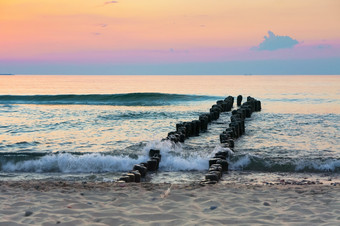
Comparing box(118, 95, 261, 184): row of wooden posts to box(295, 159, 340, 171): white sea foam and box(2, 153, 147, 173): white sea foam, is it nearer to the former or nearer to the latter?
box(2, 153, 147, 173): white sea foam

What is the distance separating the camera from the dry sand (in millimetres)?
5742

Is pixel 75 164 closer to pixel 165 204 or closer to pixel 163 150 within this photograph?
pixel 163 150

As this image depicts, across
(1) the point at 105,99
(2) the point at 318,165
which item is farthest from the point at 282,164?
(1) the point at 105,99

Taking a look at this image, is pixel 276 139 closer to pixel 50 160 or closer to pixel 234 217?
pixel 50 160

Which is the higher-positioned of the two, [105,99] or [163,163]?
[105,99]

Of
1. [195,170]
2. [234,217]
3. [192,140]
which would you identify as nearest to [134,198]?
[234,217]

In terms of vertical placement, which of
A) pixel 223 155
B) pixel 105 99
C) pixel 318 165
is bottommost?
pixel 318 165

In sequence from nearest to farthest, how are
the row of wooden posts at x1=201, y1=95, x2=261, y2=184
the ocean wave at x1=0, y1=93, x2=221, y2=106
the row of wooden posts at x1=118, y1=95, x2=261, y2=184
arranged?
the row of wooden posts at x1=201, y1=95, x2=261, y2=184 < the row of wooden posts at x1=118, y1=95, x2=261, y2=184 < the ocean wave at x1=0, y1=93, x2=221, y2=106

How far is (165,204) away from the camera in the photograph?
6578mm

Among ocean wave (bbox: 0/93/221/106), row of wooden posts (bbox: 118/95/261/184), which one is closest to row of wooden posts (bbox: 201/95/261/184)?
row of wooden posts (bbox: 118/95/261/184)

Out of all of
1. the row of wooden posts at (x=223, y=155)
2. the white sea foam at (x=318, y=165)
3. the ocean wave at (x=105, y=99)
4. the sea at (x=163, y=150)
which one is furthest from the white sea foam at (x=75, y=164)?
the ocean wave at (x=105, y=99)

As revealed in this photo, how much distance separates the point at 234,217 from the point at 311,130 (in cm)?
1365

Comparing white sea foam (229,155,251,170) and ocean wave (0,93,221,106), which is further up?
ocean wave (0,93,221,106)

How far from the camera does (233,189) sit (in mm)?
7707
